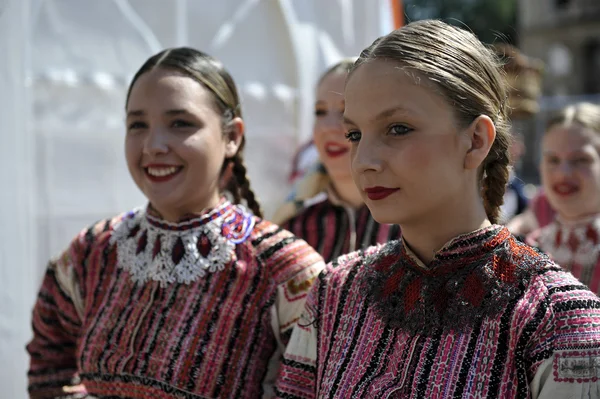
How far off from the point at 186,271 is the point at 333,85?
1024 millimetres

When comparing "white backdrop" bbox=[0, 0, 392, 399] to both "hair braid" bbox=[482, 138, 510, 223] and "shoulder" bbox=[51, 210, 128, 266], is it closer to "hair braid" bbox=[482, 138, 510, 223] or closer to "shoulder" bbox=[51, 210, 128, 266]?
"shoulder" bbox=[51, 210, 128, 266]

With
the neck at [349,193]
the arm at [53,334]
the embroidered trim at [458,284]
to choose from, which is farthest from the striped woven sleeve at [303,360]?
the neck at [349,193]

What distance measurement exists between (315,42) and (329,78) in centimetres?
94

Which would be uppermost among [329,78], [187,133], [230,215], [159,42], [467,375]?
[159,42]

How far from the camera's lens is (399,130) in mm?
1275

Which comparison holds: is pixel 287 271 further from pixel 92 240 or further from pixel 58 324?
pixel 58 324

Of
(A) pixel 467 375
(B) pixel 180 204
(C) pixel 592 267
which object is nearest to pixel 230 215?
(B) pixel 180 204

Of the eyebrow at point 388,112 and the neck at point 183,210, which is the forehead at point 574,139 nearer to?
the neck at point 183,210

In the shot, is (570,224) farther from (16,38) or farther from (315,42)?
(16,38)

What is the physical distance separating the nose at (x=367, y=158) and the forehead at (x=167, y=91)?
61 cm

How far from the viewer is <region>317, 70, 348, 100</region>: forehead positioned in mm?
2434

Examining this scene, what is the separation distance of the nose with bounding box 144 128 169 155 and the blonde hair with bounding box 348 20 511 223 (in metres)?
0.57

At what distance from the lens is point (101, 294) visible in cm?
184

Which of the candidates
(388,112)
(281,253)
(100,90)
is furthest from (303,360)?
(100,90)
